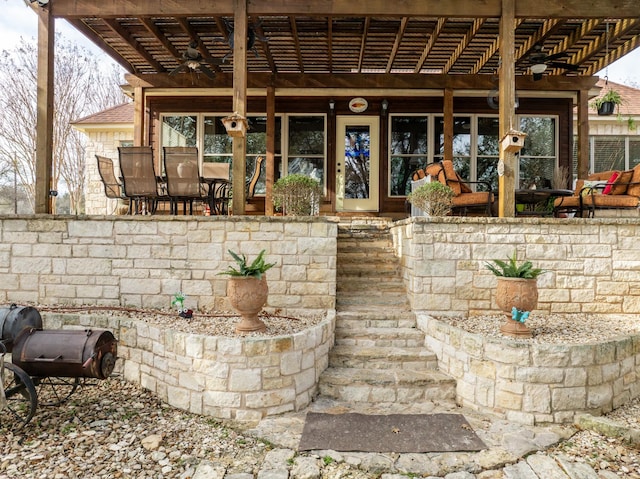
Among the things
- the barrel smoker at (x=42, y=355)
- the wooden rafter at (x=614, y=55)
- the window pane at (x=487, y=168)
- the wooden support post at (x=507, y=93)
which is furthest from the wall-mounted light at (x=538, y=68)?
the barrel smoker at (x=42, y=355)

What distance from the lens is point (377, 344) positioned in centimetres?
395

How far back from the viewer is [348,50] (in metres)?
6.88

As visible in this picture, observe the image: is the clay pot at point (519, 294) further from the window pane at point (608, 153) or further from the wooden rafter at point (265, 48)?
the window pane at point (608, 153)

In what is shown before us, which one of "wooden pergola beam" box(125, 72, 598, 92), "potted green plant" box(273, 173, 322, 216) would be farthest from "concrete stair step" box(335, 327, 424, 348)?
"wooden pergola beam" box(125, 72, 598, 92)

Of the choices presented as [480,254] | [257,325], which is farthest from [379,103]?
[257,325]

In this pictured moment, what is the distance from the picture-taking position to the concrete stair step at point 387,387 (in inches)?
135

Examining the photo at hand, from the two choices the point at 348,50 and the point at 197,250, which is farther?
the point at 348,50

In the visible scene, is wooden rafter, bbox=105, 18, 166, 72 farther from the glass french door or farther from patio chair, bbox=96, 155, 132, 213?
the glass french door

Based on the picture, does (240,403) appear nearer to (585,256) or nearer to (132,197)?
(132,197)

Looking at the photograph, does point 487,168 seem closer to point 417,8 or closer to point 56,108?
point 417,8

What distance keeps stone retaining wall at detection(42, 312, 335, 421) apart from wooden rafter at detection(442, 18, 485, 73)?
4.83 metres

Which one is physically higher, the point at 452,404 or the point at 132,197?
the point at 132,197

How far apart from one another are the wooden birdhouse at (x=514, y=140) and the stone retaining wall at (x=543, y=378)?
219 cm

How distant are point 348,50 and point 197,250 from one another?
4.52m
